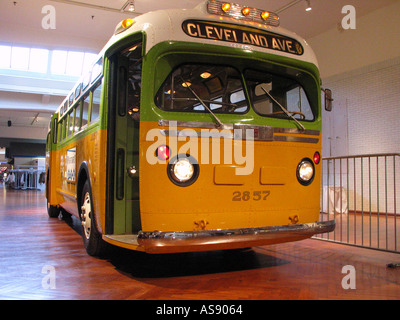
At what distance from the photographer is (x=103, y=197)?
4.03 metres

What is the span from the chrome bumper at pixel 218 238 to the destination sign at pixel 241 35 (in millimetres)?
1920

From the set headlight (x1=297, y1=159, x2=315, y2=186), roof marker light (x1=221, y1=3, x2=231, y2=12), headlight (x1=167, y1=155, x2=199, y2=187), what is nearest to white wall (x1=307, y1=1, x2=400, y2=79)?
headlight (x1=297, y1=159, x2=315, y2=186)

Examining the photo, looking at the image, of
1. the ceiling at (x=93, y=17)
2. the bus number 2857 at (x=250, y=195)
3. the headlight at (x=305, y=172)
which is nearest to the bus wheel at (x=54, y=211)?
the ceiling at (x=93, y=17)

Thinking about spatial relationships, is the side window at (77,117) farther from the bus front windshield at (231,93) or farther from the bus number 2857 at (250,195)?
the bus number 2857 at (250,195)

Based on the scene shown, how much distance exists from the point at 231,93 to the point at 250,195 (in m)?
1.10

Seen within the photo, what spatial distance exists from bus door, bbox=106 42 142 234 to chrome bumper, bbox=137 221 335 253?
83 cm

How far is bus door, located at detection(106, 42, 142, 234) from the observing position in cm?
404

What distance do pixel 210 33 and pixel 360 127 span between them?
9.44 metres

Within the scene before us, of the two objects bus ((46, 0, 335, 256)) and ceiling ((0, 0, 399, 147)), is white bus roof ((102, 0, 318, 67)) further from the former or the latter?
ceiling ((0, 0, 399, 147))

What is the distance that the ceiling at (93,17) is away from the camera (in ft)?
35.3

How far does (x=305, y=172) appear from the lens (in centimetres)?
420

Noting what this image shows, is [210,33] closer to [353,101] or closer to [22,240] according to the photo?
[22,240]

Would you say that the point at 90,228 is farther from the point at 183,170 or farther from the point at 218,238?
the point at 218,238
